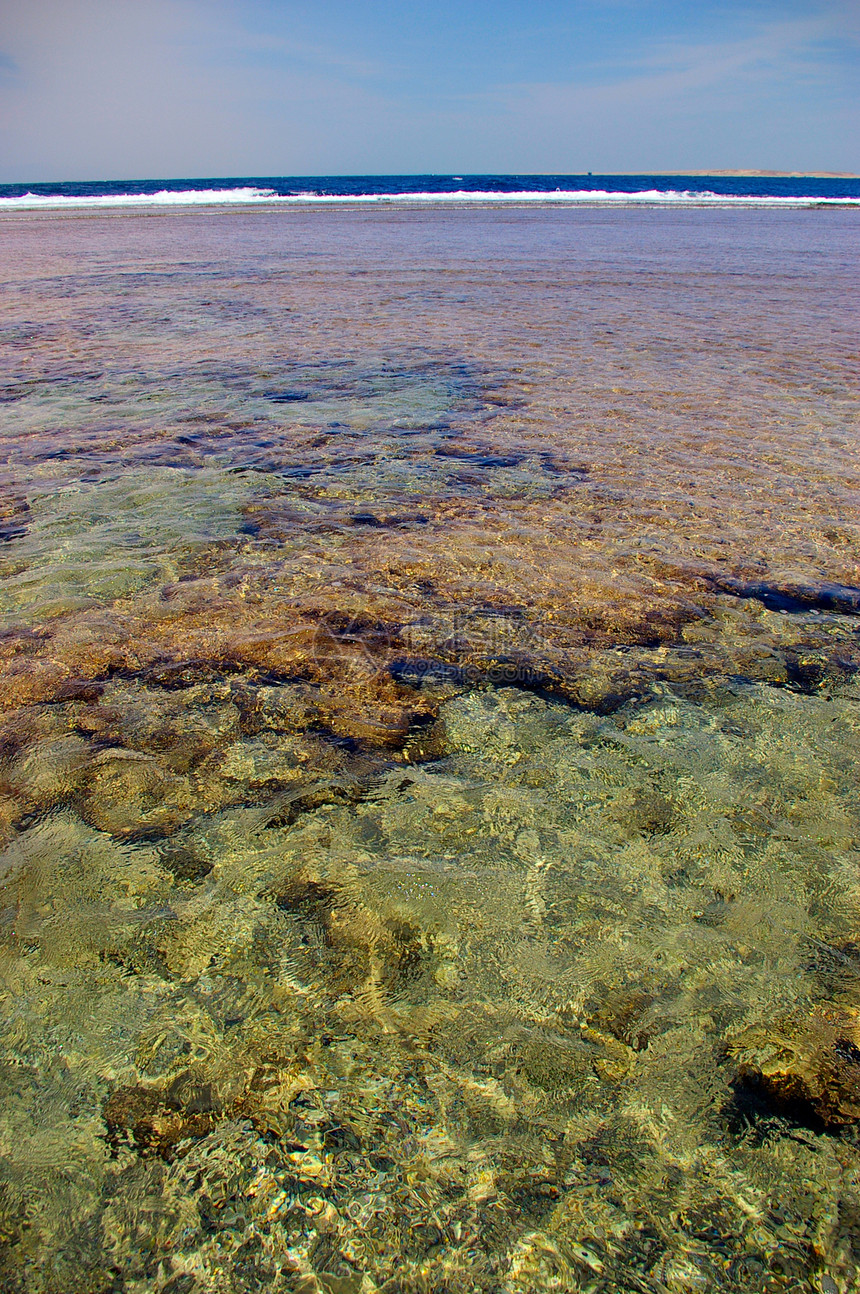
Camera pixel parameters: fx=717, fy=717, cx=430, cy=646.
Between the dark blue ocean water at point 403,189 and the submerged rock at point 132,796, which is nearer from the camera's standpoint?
the submerged rock at point 132,796

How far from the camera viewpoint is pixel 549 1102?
5.03ft

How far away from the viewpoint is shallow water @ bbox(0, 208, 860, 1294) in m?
1.37

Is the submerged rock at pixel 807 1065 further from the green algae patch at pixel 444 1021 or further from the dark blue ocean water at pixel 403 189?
the dark blue ocean water at pixel 403 189

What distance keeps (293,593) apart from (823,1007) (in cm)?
275

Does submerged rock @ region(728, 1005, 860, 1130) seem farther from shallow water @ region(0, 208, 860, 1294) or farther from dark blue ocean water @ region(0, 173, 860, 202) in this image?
dark blue ocean water @ region(0, 173, 860, 202)

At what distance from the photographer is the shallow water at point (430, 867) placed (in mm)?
1367

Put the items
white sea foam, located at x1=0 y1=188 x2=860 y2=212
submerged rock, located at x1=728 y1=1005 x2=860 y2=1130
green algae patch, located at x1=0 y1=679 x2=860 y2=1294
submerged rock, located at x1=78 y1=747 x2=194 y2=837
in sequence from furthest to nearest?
white sea foam, located at x1=0 y1=188 x2=860 y2=212 → submerged rock, located at x1=78 y1=747 x2=194 y2=837 → submerged rock, located at x1=728 y1=1005 x2=860 y2=1130 → green algae patch, located at x1=0 y1=679 x2=860 y2=1294

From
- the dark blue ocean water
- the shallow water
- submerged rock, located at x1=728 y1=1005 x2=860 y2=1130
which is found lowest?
submerged rock, located at x1=728 y1=1005 x2=860 y2=1130

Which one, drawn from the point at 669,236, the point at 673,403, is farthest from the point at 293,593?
the point at 669,236

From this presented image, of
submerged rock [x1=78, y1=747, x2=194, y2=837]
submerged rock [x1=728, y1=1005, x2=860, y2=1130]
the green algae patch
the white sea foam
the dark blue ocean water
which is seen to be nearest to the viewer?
the green algae patch

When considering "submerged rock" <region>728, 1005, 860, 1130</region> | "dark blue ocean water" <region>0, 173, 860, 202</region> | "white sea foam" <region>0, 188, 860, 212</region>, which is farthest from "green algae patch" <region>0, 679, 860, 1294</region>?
"dark blue ocean water" <region>0, 173, 860, 202</region>

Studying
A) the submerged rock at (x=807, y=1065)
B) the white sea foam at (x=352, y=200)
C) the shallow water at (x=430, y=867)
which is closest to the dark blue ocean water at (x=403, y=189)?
the white sea foam at (x=352, y=200)

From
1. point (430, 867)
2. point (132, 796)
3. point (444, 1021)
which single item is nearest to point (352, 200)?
point (132, 796)

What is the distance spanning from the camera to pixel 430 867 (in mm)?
2111
